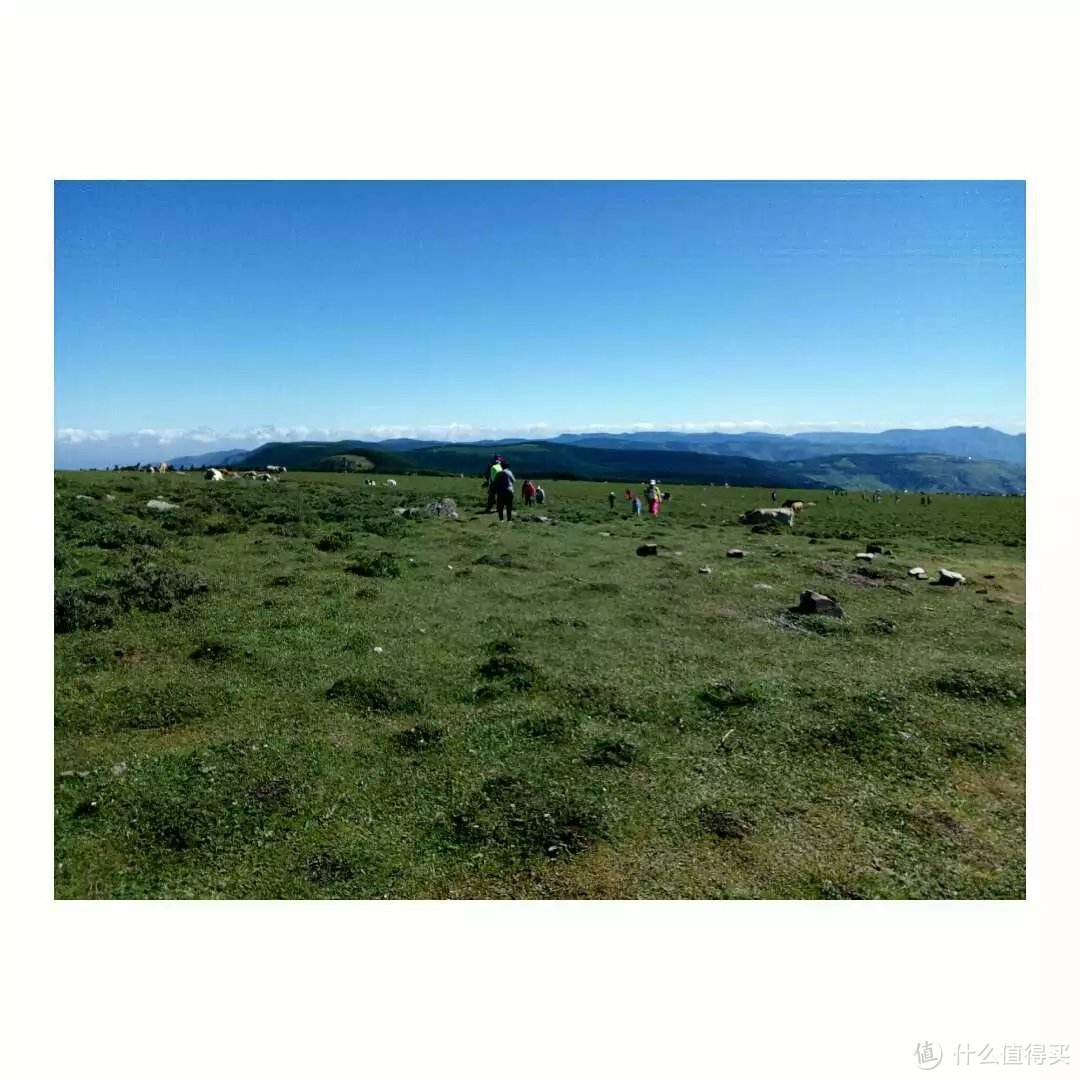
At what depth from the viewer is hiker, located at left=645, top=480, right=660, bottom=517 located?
65.1ft

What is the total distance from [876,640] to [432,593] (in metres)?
7.41

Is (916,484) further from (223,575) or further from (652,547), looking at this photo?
(223,575)

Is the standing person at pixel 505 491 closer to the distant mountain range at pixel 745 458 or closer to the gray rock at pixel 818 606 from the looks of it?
the distant mountain range at pixel 745 458

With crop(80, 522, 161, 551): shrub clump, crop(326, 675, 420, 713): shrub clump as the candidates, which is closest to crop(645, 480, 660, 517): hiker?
crop(326, 675, 420, 713): shrub clump

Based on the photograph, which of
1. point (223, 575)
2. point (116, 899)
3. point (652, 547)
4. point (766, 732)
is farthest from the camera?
point (652, 547)

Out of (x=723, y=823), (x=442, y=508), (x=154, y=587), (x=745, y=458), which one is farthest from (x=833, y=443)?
(x=154, y=587)

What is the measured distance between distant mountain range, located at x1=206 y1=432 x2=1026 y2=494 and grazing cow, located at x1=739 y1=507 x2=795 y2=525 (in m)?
3.17

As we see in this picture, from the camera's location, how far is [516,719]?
7637 millimetres

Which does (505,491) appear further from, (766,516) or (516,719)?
(766,516)

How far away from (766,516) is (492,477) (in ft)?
28.6

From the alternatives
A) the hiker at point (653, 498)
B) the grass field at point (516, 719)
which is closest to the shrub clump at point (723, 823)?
the grass field at point (516, 719)

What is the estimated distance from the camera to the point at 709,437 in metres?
10.9
